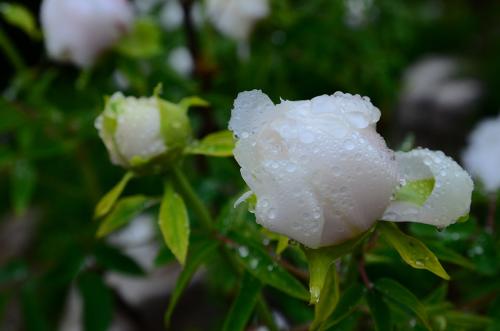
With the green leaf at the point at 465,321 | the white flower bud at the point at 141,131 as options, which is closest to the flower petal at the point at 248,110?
the white flower bud at the point at 141,131

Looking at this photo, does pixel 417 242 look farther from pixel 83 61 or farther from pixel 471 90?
pixel 471 90

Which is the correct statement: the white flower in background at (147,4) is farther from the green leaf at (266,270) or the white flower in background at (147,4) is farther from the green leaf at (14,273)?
the green leaf at (266,270)

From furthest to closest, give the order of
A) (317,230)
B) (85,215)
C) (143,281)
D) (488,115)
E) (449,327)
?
(488,115) → (143,281) → (85,215) → (449,327) → (317,230)

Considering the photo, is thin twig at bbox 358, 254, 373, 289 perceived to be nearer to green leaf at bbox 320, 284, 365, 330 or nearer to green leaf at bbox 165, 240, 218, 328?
green leaf at bbox 320, 284, 365, 330

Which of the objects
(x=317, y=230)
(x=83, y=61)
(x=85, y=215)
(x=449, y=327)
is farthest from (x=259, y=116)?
(x=85, y=215)

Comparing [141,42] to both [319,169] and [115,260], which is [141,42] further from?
[319,169]

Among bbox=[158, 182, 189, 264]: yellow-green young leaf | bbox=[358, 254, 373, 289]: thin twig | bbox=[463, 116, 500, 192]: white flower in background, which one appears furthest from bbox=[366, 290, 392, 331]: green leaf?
bbox=[463, 116, 500, 192]: white flower in background

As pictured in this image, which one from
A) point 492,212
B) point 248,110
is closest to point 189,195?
point 248,110
